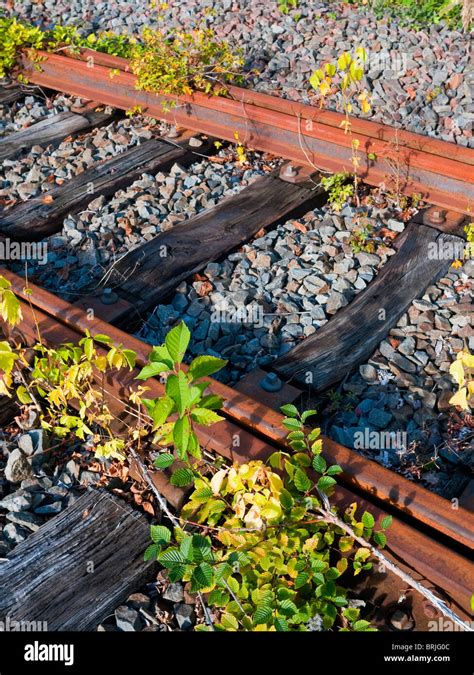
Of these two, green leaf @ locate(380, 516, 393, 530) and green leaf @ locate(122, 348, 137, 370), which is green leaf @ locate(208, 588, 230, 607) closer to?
green leaf @ locate(380, 516, 393, 530)

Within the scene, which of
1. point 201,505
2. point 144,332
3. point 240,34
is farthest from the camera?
point 240,34

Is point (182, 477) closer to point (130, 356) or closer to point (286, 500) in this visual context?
point (286, 500)

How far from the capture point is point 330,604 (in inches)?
96.0

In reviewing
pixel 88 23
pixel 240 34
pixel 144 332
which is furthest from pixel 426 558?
pixel 88 23

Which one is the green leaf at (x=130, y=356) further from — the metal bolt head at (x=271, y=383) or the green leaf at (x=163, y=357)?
the metal bolt head at (x=271, y=383)

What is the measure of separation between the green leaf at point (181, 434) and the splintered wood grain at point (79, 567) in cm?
40

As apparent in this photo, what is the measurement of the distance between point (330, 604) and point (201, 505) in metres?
0.59

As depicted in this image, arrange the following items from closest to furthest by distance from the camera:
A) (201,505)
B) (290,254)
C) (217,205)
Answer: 1. (201,505)
2. (290,254)
3. (217,205)

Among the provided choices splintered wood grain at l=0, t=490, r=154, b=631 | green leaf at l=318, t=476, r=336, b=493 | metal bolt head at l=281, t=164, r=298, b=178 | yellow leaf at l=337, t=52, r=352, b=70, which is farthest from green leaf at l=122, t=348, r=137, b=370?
yellow leaf at l=337, t=52, r=352, b=70

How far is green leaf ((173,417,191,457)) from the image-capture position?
8.55 ft

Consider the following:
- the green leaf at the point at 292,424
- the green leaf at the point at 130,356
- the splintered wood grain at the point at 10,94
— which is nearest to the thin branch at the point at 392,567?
the green leaf at the point at 292,424

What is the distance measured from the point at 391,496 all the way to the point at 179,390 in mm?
795
